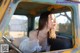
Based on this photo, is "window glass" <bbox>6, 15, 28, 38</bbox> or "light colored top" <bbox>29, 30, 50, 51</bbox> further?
"light colored top" <bbox>29, 30, 50, 51</bbox>

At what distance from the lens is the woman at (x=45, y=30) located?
10.9 ft

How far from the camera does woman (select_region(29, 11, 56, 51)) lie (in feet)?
10.9

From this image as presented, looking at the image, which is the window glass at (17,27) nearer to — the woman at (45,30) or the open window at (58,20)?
the open window at (58,20)

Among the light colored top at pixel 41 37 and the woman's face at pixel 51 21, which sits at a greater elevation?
the woman's face at pixel 51 21

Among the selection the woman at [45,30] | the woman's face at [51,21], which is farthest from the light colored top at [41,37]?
the woman's face at [51,21]

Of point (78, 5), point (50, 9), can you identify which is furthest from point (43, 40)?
point (78, 5)

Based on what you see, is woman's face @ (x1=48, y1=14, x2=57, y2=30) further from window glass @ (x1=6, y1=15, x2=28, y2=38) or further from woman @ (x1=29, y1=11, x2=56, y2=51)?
window glass @ (x1=6, y1=15, x2=28, y2=38)

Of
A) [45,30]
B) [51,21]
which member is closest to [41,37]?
[45,30]

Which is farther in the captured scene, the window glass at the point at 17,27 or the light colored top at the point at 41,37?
the light colored top at the point at 41,37

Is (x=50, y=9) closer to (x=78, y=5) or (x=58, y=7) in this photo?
(x=58, y=7)

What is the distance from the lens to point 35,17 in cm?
372

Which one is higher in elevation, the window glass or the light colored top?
the window glass

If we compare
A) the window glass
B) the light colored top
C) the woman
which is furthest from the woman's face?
the window glass

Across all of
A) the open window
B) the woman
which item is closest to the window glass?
the open window
